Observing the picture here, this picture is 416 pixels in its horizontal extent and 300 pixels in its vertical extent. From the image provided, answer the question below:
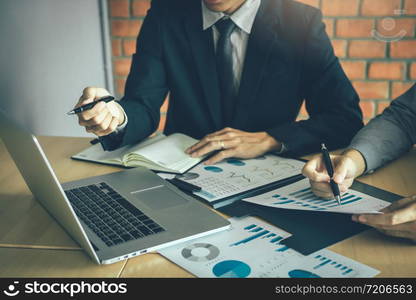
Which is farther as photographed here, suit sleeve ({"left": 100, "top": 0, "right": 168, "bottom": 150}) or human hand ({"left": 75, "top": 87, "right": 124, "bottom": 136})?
suit sleeve ({"left": 100, "top": 0, "right": 168, "bottom": 150})

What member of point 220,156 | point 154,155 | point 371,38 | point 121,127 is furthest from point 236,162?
point 371,38

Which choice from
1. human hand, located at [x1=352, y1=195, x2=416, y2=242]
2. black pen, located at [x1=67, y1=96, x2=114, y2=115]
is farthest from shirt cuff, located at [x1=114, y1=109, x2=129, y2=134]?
human hand, located at [x1=352, y1=195, x2=416, y2=242]

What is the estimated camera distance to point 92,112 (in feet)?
3.48

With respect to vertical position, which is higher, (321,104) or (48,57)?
(48,57)

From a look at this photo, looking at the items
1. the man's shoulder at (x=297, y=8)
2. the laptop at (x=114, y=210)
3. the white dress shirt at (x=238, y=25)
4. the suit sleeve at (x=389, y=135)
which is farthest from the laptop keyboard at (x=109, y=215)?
the man's shoulder at (x=297, y=8)

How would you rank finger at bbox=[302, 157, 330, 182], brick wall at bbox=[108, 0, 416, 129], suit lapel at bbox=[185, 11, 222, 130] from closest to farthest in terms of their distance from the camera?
finger at bbox=[302, 157, 330, 182]
suit lapel at bbox=[185, 11, 222, 130]
brick wall at bbox=[108, 0, 416, 129]

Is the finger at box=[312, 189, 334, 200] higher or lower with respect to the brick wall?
lower

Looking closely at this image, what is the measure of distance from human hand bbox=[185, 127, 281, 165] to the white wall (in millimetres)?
737

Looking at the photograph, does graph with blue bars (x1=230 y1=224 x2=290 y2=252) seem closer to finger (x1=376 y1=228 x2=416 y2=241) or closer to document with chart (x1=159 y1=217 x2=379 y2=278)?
document with chart (x1=159 y1=217 x2=379 y2=278)

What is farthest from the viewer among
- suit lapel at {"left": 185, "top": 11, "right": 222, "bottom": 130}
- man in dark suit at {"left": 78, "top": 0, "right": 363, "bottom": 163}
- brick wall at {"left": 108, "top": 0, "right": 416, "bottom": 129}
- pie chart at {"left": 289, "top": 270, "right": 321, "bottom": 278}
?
brick wall at {"left": 108, "top": 0, "right": 416, "bottom": 129}

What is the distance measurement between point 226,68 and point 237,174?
495mm

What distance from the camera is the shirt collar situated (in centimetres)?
138

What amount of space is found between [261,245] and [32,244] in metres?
0.39

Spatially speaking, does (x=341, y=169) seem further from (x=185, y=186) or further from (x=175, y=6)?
(x=175, y=6)
